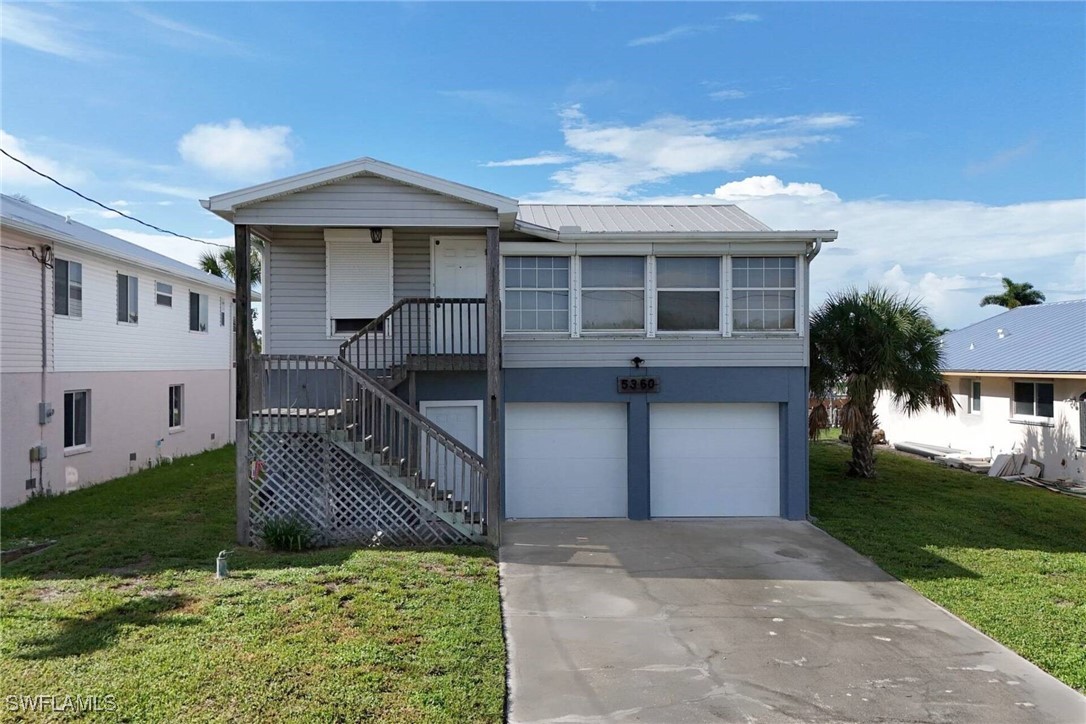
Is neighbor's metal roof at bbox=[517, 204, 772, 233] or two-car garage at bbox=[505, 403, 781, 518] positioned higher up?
neighbor's metal roof at bbox=[517, 204, 772, 233]

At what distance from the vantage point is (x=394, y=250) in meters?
10.2

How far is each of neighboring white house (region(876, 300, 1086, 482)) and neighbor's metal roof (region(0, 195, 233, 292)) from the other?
2018cm

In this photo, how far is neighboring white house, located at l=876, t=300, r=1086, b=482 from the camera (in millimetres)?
14078

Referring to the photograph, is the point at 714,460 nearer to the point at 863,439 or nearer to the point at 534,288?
the point at 534,288

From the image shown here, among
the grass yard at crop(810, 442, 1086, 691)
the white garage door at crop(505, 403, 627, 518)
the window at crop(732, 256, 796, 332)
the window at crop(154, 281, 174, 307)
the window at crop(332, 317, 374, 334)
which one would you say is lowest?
the grass yard at crop(810, 442, 1086, 691)

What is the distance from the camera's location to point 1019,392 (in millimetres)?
15805

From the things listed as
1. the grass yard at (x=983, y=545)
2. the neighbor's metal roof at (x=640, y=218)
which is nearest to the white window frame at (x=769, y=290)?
the neighbor's metal roof at (x=640, y=218)

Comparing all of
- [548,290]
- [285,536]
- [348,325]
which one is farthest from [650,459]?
[285,536]

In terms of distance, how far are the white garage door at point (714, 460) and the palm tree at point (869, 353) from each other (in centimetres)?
290

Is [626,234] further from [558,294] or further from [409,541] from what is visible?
[409,541]

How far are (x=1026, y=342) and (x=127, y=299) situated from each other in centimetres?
2247

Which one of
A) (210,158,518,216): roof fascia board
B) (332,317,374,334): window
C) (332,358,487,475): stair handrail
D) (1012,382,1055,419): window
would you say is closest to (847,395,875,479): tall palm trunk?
(1012,382,1055,419): window

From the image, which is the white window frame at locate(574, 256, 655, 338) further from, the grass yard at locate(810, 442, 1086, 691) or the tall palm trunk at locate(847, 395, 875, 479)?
Result: the tall palm trunk at locate(847, 395, 875, 479)

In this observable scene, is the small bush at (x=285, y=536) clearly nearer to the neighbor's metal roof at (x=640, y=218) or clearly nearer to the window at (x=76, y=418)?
the neighbor's metal roof at (x=640, y=218)
